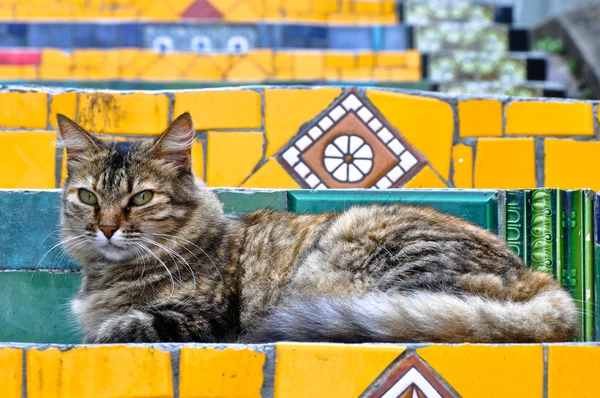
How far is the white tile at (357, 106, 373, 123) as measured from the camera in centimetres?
391

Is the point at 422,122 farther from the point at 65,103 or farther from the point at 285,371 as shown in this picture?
the point at 285,371

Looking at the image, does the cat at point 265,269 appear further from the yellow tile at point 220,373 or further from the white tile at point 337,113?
the white tile at point 337,113

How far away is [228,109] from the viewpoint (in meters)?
3.93

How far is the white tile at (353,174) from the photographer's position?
12.7 feet

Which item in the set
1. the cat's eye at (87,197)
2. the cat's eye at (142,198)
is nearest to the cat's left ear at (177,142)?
the cat's eye at (142,198)

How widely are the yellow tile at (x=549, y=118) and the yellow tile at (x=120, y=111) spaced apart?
5.57 ft

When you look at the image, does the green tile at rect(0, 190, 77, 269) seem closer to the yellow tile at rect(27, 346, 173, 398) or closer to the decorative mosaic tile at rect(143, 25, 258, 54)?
the yellow tile at rect(27, 346, 173, 398)

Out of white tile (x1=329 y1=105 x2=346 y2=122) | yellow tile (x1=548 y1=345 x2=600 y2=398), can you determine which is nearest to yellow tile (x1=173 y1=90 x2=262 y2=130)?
white tile (x1=329 y1=105 x2=346 y2=122)

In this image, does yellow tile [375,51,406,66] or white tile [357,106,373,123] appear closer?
white tile [357,106,373,123]

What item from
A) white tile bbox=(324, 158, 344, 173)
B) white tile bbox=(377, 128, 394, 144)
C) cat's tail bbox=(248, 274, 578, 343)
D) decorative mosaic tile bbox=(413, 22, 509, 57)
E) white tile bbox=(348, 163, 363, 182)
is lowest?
cat's tail bbox=(248, 274, 578, 343)

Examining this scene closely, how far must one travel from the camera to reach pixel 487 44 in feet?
20.0

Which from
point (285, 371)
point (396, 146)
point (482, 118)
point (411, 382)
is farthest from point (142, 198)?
point (482, 118)

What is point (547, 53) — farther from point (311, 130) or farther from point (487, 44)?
point (311, 130)

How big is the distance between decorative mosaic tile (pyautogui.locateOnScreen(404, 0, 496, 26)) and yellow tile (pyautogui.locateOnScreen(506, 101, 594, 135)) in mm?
2675
